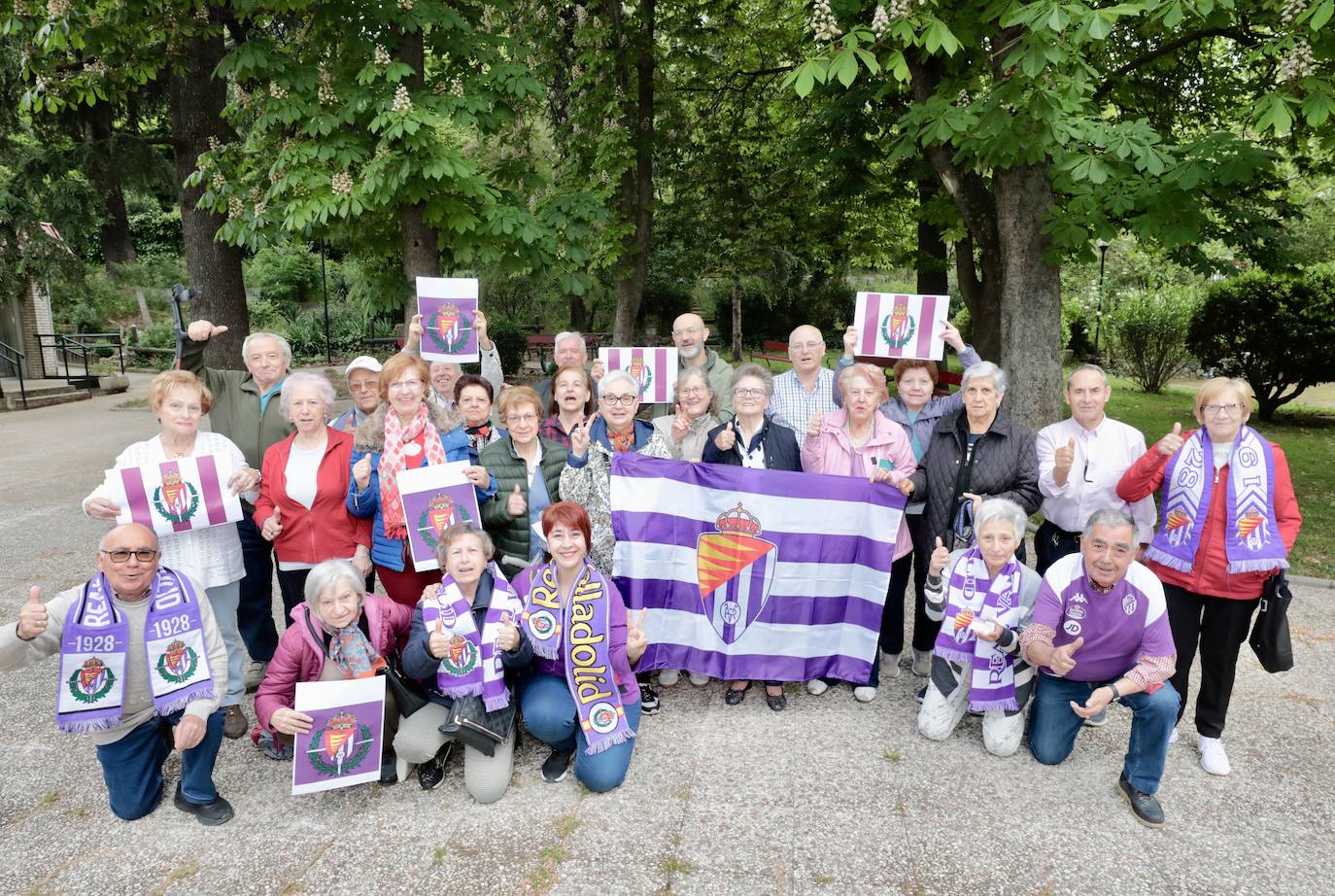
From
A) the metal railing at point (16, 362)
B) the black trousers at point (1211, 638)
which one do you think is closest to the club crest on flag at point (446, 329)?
the black trousers at point (1211, 638)

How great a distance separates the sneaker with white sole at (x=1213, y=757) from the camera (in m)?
4.07

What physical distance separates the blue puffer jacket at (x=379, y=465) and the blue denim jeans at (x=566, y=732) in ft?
3.71

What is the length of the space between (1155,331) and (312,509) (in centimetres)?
1840

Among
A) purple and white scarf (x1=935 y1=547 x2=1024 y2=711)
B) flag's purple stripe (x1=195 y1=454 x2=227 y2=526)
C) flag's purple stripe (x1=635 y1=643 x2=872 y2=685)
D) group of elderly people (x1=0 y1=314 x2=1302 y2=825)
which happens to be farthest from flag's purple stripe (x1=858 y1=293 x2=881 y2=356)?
flag's purple stripe (x1=195 y1=454 x2=227 y2=526)

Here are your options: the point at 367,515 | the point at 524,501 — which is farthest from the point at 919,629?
the point at 367,515

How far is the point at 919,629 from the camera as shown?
516 centimetres

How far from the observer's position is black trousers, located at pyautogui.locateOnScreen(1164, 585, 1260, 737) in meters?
4.01

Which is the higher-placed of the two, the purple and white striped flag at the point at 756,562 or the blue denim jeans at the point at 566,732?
the purple and white striped flag at the point at 756,562

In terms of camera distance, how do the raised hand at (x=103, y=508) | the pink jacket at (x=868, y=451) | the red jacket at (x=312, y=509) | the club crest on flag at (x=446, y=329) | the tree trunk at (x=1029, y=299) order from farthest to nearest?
the tree trunk at (x=1029, y=299) → the club crest on flag at (x=446, y=329) → the pink jacket at (x=868, y=451) → the red jacket at (x=312, y=509) → the raised hand at (x=103, y=508)

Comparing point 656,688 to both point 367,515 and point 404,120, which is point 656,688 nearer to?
point 367,515

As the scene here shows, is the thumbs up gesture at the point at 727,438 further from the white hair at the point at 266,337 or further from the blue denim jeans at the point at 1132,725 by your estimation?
the white hair at the point at 266,337

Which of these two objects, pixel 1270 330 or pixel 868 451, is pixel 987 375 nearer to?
pixel 868 451

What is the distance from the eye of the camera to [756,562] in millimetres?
4758

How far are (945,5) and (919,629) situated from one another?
17.9 ft
